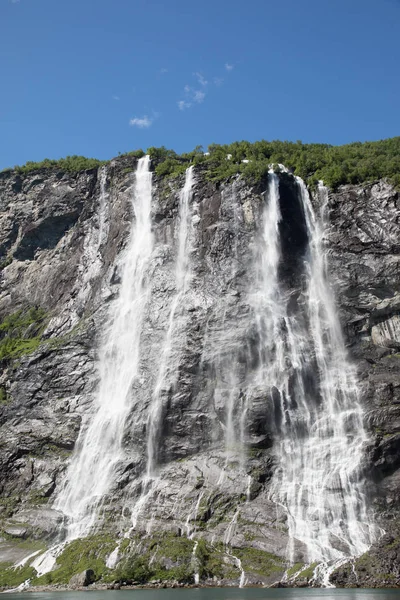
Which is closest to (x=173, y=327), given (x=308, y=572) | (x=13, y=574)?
(x=13, y=574)

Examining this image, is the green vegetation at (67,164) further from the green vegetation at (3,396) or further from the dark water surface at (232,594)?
the dark water surface at (232,594)

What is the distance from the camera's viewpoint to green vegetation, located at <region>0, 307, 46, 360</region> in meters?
50.5

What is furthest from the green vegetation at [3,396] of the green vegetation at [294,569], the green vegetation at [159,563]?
the green vegetation at [294,569]

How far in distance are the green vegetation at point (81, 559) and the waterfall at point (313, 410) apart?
406 inches

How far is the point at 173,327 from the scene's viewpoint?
44375 mm

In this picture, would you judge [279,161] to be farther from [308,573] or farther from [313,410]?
[308,573]

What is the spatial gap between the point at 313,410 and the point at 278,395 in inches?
99.7

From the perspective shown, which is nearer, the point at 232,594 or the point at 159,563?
the point at 232,594

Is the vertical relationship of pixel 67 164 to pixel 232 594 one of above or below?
above

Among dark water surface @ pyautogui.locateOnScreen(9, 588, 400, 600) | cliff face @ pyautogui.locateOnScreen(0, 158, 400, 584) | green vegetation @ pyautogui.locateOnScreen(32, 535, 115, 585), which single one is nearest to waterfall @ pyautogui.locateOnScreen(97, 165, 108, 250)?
cliff face @ pyautogui.locateOnScreen(0, 158, 400, 584)

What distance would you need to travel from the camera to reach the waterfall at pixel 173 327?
38.8m

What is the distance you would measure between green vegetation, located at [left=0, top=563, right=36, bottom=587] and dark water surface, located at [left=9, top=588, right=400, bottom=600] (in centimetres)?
412

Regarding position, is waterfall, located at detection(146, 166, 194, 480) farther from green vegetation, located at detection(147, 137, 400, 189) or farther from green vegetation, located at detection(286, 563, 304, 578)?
green vegetation, located at detection(286, 563, 304, 578)

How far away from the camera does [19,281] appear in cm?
6044
